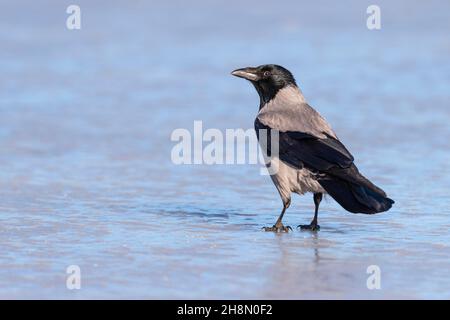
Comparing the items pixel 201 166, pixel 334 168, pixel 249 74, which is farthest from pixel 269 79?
pixel 201 166

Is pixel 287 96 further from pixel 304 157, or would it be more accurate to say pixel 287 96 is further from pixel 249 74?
pixel 304 157

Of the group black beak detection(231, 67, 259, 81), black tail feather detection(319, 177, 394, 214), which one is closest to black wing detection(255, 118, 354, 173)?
black tail feather detection(319, 177, 394, 214)

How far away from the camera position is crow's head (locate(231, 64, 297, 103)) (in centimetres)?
875

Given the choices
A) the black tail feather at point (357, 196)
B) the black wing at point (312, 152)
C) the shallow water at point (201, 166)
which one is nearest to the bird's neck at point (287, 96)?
the black wing at point (312, 152)

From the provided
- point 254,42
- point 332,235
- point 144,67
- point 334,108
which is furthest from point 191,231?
point 254,42

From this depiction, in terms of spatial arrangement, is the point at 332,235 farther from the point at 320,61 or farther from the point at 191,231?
the point at 320,61

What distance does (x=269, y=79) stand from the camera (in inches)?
345

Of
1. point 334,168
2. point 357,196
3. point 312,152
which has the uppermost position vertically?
point 312,152

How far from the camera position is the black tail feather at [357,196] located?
7.41m

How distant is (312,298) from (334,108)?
829 cm

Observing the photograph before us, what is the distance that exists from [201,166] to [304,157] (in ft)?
9.45

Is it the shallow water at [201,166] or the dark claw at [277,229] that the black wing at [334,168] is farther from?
the dark claw at [277,229]

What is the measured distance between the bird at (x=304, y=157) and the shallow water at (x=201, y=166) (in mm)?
270

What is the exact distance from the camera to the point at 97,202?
8.82m
